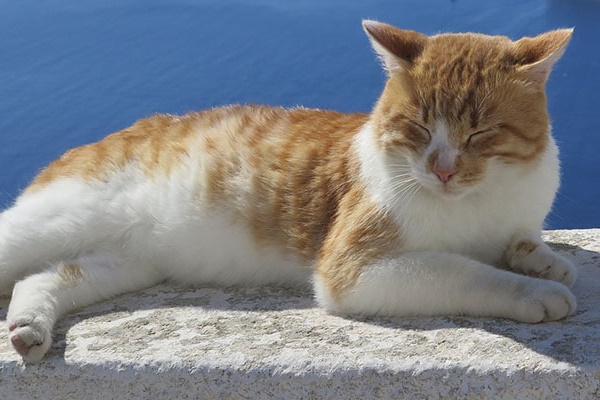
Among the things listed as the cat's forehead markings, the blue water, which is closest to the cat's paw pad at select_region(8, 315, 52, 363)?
the cat's forehead markings

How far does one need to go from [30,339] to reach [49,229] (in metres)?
0.45

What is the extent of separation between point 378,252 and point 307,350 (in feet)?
0.89

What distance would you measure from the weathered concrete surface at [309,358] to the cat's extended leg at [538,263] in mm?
50

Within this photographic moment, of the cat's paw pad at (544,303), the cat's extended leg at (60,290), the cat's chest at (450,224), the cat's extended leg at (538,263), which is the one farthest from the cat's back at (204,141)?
the cat's paw pad at (544,303)

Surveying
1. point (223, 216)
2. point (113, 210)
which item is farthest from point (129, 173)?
point (223, 216)

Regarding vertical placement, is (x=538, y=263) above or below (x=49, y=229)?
above

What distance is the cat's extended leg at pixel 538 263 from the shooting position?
1.83 m

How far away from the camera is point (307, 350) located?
65.1 inches

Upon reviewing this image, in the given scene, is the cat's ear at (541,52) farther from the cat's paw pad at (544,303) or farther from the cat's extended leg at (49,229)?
the cat's extended leg at (49,229)

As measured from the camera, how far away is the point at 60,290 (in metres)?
1.92

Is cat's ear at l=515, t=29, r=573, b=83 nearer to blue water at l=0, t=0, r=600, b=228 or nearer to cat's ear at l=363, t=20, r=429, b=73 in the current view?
cat's ear at l=363, t=20, r=429, b=73

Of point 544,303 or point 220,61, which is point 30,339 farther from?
point 220,61

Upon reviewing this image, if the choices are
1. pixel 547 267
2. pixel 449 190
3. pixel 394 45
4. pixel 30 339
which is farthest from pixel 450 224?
pixel 30 339

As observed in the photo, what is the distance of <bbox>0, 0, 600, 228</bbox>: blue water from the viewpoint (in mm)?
5121
